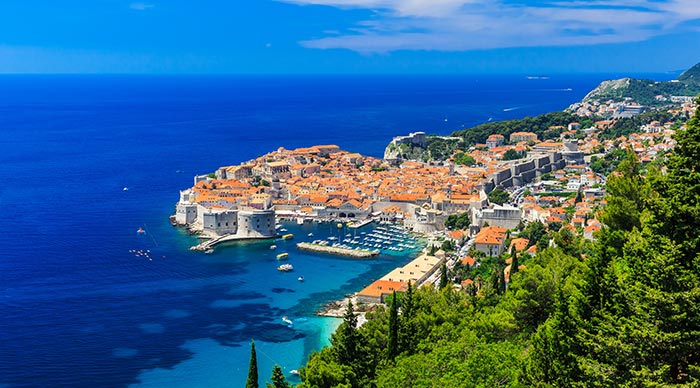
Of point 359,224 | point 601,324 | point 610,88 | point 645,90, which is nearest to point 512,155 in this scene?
point 359,224

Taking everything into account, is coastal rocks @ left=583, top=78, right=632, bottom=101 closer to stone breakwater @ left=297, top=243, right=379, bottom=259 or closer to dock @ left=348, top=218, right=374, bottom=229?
dock @ left=348, top=218, right=374, bottom=229

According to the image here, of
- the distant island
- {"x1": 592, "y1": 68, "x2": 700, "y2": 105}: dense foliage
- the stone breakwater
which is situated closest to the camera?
the distant island

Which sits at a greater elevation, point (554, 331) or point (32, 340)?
point (554, 331)

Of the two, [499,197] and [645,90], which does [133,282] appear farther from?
[645,90]

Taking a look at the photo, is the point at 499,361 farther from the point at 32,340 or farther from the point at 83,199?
the point at 83,199

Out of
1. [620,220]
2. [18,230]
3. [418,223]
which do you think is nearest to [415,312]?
[620,220]

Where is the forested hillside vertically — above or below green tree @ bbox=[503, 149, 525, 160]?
below

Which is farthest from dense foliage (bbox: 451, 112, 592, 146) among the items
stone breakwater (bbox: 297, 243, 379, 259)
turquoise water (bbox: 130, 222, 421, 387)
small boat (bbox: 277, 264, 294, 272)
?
small boat (bbox: 277, 264, 294, 272)
